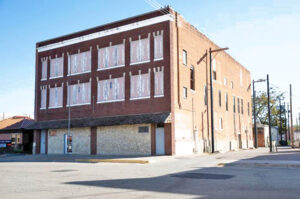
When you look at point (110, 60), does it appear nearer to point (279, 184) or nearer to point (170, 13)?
point (170, 13)

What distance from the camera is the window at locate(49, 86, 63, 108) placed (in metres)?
34.2

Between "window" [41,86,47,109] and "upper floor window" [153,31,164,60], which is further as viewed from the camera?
"window" [41,86,47,109]

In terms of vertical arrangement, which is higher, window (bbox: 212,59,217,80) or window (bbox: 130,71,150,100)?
window (bbox: 212,59,217,80)

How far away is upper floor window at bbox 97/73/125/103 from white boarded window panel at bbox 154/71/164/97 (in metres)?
3.54

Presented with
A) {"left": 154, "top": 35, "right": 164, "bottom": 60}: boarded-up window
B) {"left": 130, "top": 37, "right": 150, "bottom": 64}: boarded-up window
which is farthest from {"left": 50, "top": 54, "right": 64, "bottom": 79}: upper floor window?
{"left": 154, "top": 35, "right": 164, "bottom": 60}: boarded-up window

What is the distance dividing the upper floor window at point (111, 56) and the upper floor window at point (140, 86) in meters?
2.14

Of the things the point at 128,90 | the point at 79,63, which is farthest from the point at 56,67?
the point at 128,90

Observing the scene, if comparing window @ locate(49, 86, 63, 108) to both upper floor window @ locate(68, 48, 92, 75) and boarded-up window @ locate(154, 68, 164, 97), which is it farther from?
boarded-up window @ locate(154, 68, 164, 97)

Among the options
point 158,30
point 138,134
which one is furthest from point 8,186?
point 158,30

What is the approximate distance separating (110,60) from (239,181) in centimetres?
2152

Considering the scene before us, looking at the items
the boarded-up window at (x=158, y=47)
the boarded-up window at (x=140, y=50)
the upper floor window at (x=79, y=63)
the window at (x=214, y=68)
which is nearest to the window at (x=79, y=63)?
the upper floor window at (x=79, y=63)

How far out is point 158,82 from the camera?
2759 cm

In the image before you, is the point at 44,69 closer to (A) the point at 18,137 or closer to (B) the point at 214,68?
(A) the point at 18,137

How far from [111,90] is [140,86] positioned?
3.32m
